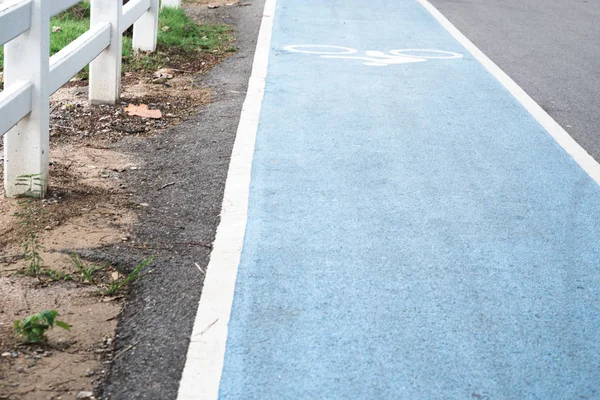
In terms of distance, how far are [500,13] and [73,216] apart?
1132cm

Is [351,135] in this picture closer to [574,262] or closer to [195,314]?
[574,262]

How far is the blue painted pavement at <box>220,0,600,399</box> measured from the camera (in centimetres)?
364

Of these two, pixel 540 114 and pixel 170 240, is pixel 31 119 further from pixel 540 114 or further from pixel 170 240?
pixel 540 114

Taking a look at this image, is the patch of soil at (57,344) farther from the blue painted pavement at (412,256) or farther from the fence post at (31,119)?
the fence post at (31,119)

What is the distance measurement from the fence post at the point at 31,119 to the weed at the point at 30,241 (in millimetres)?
144

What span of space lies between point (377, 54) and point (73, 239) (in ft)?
21.6

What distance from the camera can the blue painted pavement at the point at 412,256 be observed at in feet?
12.0

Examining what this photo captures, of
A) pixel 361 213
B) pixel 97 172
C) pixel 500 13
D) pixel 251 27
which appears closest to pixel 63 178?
pixel 97 172

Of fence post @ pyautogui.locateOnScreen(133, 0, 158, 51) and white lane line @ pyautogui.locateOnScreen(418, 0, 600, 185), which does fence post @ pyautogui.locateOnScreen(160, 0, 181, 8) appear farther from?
white lane line @ pyautogui.locateOnScreen(418, 0, 600, 185)

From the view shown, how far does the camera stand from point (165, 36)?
1081 centimetres

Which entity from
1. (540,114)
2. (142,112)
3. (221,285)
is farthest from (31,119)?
(540,114)

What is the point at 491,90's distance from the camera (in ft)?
29.9

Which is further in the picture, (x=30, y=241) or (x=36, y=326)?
(x=30, y=241)

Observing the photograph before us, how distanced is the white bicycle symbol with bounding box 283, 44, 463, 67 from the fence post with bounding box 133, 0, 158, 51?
1697mm
